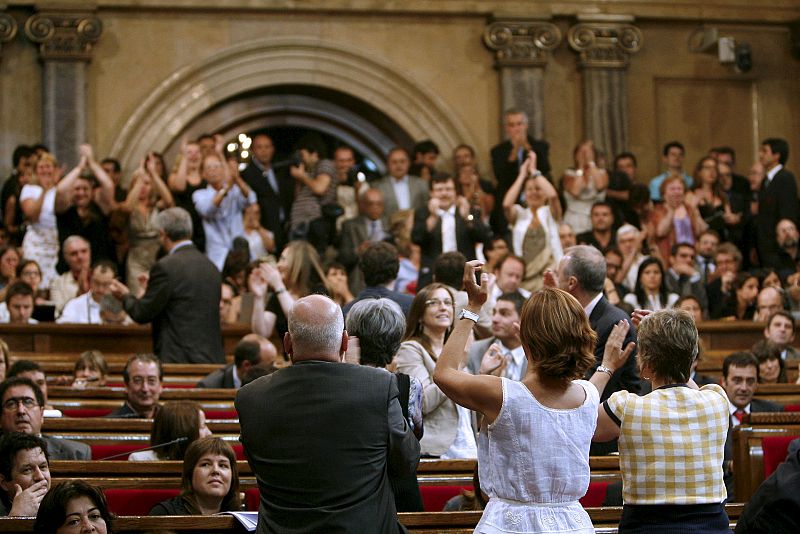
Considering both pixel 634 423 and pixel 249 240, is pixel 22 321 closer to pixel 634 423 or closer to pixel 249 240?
pixel 249 240

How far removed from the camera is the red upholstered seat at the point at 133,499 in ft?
18.4

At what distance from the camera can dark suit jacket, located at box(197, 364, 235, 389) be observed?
8.11 metres

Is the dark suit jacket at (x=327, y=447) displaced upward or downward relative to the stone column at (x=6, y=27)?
downward

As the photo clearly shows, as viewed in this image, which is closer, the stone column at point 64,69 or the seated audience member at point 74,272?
the seated audience member at point 74,272

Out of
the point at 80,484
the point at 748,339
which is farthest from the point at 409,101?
the point at 80,484

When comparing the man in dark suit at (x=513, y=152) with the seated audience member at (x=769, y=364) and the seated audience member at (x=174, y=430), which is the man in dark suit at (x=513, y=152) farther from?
the seated audience member at (x=174, y=430)

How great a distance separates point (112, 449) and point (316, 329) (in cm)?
276

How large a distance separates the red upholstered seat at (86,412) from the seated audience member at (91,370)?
0.61 metres

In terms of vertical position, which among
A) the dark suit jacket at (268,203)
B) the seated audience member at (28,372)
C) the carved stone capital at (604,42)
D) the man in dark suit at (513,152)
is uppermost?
the carved stone capital at (604,42)

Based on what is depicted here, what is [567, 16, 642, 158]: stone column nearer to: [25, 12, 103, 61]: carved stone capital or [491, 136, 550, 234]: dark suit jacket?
[491, 136, 550, 234]: dark suit jacket

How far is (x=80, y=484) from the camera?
4758 millimetres

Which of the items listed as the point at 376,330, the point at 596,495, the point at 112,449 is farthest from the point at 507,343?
the point at 376,330

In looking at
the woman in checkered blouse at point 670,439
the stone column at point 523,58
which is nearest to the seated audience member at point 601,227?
the stone column at point 523,58

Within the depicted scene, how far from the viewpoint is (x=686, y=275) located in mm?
11594
